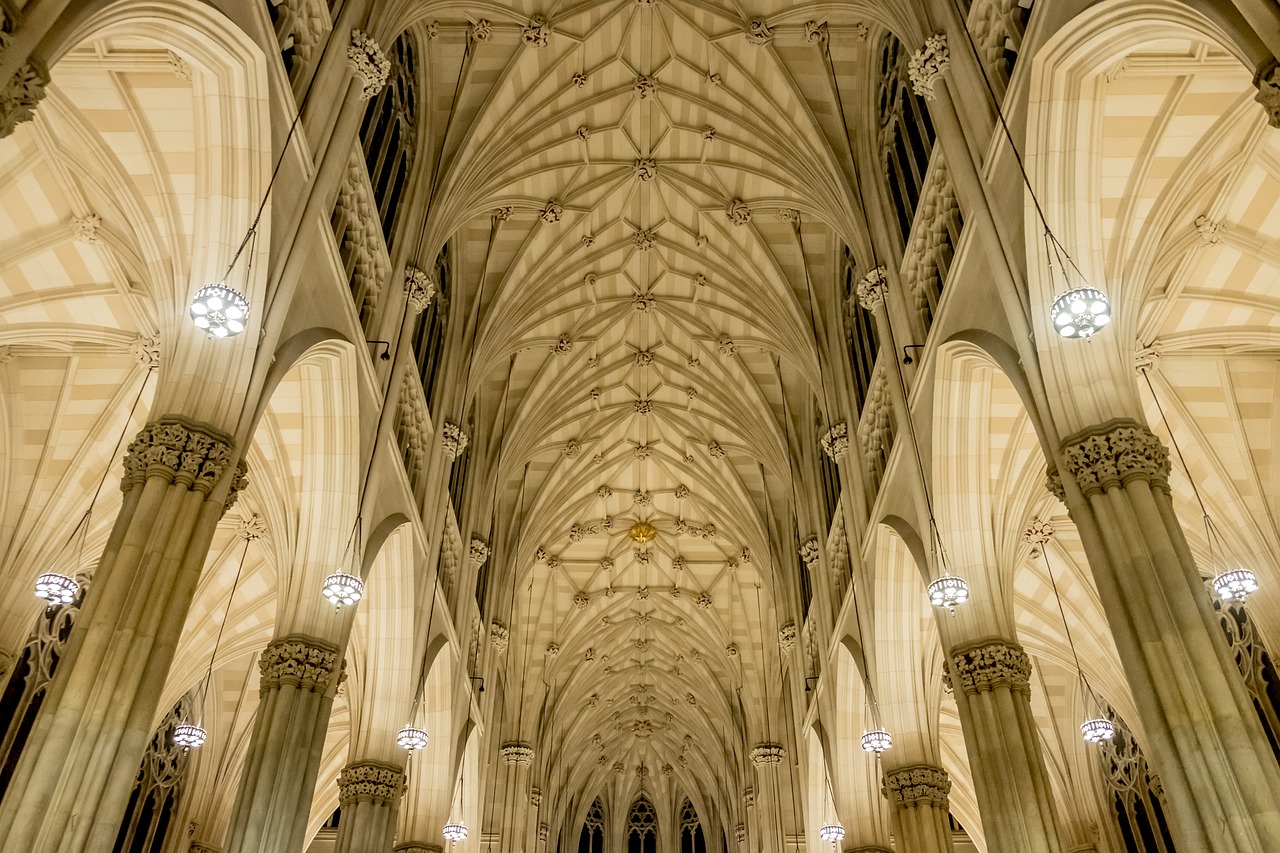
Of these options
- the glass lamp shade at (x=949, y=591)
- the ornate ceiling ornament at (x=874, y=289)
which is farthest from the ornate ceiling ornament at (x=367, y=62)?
the glass lamp shade at (x=949, y=591)

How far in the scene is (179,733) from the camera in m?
19.8

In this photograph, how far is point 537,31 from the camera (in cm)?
2022

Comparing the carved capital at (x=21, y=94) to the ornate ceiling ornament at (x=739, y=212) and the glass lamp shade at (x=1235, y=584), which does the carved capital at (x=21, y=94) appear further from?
the ornate ceiling ornament at (x=739, y=212)

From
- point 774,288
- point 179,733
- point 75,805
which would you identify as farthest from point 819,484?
point 75,805

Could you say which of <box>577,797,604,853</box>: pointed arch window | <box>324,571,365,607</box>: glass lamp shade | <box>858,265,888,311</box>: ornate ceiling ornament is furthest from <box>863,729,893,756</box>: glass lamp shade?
<box>577,797,604,853</box>: pointed arch window

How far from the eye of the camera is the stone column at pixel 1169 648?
8383 mm

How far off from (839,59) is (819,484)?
10000mm

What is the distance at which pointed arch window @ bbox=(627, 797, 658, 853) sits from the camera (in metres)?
48.7

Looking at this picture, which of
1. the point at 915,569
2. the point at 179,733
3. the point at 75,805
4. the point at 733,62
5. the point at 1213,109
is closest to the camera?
the point at 75,805

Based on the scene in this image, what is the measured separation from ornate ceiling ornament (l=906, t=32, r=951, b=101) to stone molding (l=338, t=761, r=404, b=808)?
13.8 metres

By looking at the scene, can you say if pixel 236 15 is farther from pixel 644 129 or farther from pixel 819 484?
pixel 819 484

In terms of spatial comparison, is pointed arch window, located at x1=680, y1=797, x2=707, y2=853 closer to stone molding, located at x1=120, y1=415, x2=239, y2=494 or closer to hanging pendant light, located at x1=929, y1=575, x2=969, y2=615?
hanging pendant light, located at x1=929, y1=575, x2=969, y2=615

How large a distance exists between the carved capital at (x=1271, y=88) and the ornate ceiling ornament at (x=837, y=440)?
13.8m

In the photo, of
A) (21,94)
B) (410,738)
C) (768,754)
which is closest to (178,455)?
(21,94)
